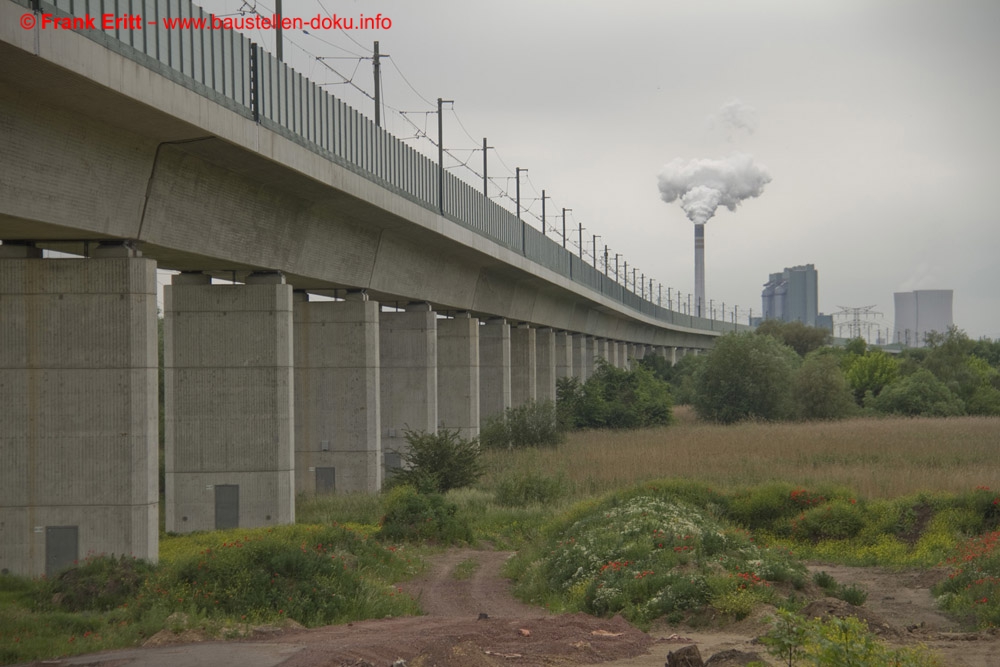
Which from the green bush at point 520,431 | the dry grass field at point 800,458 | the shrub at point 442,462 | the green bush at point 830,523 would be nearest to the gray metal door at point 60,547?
the shrub at point 442,462

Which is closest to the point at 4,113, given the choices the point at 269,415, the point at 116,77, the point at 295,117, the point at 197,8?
the point at 116,77

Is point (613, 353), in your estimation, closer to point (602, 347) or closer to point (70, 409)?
point (602, 347)

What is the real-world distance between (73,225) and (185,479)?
27.9ft

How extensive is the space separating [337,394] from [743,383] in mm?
31529

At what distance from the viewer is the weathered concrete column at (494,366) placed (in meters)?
43.4

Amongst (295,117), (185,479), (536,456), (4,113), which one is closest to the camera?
(4,113)

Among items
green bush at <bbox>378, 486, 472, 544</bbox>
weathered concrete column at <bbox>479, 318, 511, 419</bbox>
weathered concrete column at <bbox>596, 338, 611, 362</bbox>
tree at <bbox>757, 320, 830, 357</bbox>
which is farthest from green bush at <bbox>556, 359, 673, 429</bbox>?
tree at <bbox>757, 320, 830, 357</bbox>

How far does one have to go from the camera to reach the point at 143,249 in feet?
58.6

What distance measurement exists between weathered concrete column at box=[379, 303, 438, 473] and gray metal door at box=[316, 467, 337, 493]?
4.62 meters

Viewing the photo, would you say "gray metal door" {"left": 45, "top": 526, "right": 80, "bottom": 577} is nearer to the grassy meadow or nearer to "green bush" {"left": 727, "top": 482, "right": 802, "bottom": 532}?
the grassy meadow

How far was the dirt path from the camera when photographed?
10.1 meters

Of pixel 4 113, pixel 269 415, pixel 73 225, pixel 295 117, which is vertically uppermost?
pixel 295 117

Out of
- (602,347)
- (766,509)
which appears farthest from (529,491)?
(602,347)

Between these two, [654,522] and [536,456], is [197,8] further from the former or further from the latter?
[536,456]
